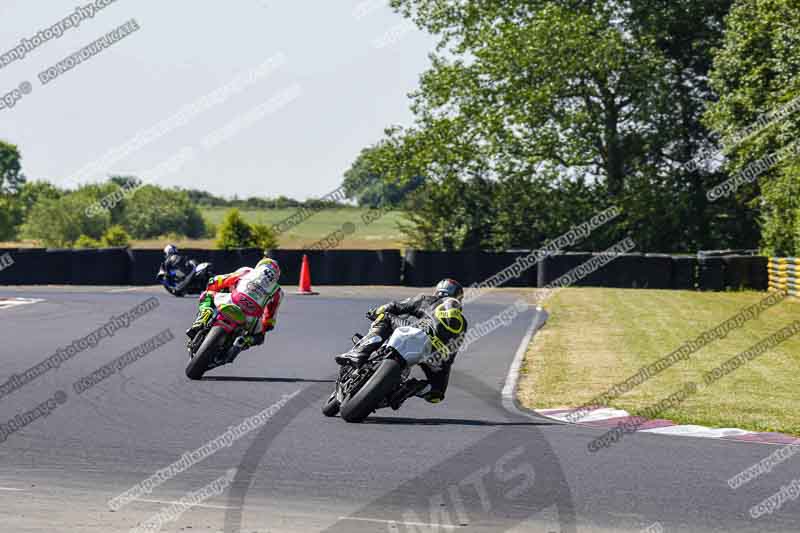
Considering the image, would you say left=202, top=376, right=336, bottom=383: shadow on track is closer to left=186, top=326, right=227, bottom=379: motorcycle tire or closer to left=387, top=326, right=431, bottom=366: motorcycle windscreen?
left=186, top=326, right=227, bottom=379: motorcycle tire

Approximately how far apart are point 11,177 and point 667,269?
116 meters

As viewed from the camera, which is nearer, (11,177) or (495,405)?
(495,405)

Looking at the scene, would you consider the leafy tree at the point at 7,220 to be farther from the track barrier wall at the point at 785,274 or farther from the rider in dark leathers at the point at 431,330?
the rider in dark leathers at the point at 431,330

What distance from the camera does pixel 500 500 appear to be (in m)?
7.59

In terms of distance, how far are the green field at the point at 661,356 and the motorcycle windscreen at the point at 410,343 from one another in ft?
8.38

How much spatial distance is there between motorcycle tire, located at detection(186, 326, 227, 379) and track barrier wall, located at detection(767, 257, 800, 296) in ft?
67.3

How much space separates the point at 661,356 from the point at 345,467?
33.5 feet

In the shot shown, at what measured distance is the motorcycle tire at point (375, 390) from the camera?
1014 cm

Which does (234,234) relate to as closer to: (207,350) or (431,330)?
(207,350)

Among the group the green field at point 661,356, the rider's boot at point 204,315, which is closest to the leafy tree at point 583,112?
the green field at point 661,356

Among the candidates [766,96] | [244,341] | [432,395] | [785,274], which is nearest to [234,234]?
[766,96]

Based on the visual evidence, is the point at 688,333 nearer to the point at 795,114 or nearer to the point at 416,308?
the point at 416,308

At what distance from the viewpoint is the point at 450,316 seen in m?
10.7

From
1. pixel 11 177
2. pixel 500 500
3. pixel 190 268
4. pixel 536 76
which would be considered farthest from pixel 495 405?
pixel 11 177
